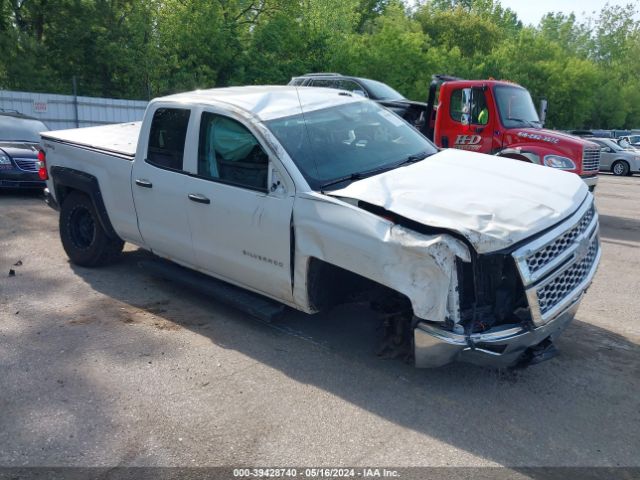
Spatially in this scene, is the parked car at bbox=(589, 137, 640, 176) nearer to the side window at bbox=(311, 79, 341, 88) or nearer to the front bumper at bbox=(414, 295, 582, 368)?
the side window at bbox=(311, 79, 341, 88)

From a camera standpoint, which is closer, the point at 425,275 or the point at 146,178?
the point at 425,275

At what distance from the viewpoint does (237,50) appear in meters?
26.7

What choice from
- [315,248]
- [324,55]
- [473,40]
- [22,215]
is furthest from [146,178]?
[473,40]

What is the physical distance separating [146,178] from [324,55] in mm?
25985

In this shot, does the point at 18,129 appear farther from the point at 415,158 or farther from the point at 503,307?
the point at 503,307

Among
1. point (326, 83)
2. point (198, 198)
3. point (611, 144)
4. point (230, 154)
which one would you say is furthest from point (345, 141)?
point (611, 144)

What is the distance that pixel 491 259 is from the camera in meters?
3.63

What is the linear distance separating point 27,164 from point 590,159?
31.6ft

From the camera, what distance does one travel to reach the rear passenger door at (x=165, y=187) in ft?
17.1

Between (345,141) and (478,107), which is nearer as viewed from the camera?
(345,141)

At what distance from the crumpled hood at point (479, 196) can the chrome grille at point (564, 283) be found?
354 millimetres

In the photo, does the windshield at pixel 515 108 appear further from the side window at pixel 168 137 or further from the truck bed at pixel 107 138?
Result: the side window at pixel 168 137

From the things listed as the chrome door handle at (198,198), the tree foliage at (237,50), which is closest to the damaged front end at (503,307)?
the chrome door handle at (198,198)

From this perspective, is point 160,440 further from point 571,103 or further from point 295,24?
point 571,103
